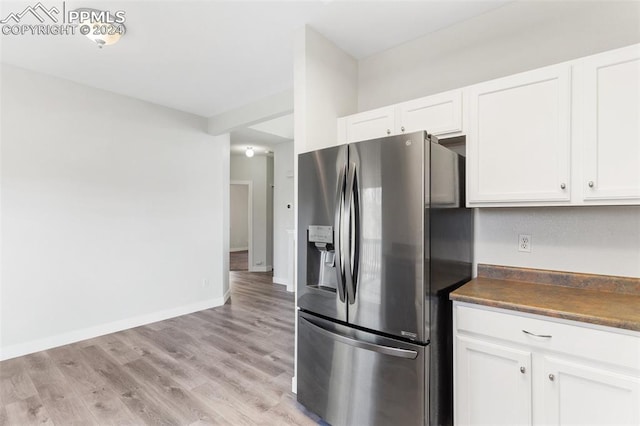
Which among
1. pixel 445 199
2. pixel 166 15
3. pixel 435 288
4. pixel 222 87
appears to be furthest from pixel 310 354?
pixel 222 87

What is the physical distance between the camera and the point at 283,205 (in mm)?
6070

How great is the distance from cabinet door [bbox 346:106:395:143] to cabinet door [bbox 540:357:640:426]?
5.33 ft

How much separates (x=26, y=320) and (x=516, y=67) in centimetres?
468

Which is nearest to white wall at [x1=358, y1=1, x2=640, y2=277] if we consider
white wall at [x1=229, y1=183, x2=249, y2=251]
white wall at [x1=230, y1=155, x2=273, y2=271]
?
white wall at [x1=230, y1=155, x2=273, y2=271]

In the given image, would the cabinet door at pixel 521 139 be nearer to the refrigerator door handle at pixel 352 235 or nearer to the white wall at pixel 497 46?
the white wall at pixel 497 46

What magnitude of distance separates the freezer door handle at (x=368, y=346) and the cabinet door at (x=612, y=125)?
1.20 m

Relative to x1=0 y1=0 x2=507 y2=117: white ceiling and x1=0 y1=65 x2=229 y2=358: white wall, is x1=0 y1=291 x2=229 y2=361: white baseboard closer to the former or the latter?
x1=0 y1=65 x2=229 y2=358: white wall

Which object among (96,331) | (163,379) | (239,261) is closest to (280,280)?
(239,261)

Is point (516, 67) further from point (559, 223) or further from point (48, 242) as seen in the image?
point (48, 242)

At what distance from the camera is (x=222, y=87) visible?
3418 millimetres

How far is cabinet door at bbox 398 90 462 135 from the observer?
75.5 inches

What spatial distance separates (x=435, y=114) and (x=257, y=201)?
5.72 metres

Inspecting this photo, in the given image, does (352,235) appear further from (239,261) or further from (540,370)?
(239,261)

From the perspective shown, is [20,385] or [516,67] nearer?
[516,67]
